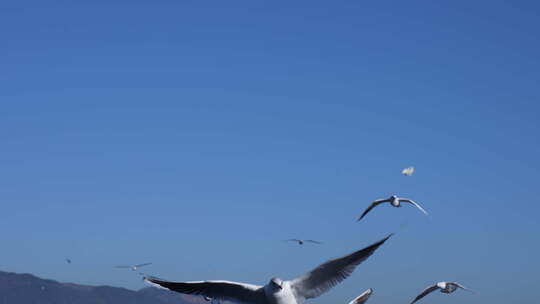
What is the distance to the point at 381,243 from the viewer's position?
34031mm

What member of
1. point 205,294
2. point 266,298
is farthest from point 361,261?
point 205,294

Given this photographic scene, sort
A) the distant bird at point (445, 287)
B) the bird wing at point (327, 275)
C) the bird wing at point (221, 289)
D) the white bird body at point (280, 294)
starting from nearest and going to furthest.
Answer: the white bird body at point (280, 294)
the bird wing at point (327, 275)
the bird wing at point (221, 289)
the distant bird at point (445, 287)

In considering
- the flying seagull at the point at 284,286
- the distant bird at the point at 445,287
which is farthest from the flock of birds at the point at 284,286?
the distant bird at the point at 445,287

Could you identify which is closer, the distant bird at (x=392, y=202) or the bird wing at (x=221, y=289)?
the bird wing at (x=221, y=289)

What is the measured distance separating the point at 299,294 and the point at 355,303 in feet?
9.31

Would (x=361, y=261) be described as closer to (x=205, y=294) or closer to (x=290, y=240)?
(x=205, y=294)

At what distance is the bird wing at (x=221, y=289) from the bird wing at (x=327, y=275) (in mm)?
1834

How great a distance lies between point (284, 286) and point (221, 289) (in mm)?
3114

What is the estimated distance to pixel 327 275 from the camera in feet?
116

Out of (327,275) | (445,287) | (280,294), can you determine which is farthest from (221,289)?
(445,287)

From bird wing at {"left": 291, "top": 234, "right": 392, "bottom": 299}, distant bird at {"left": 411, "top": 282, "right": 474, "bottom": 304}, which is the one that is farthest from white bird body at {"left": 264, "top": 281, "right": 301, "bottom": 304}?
distant bird at {"left": 411, "top": 282, "right": 474, "bottom": 304}

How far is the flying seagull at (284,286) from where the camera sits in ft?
113

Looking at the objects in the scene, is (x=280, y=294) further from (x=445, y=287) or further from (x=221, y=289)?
(x=445, y=287)

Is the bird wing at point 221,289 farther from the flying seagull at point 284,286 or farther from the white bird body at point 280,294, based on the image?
the white bird body at point 280,294
